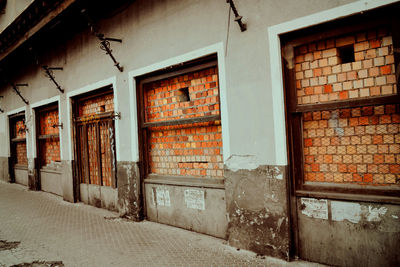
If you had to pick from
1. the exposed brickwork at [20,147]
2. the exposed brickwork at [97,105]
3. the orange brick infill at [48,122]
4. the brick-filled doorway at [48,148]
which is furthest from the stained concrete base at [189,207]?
the exposed brickwork at [20,147]

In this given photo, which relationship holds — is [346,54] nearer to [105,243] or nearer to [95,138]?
[105,243]

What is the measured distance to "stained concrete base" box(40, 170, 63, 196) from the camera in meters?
7.60

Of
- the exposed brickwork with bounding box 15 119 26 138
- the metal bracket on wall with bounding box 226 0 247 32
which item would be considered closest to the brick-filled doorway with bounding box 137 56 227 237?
the metal bracket on wall with bounding box 226 0 247 32

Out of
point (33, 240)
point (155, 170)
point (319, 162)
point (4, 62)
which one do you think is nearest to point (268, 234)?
point (319, 162)

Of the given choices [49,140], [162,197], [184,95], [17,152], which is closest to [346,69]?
[184,95]

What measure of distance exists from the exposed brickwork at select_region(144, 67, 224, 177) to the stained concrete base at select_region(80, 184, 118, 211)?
1473 millimetres

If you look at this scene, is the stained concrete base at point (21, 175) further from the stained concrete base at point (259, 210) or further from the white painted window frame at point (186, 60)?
the stained concrete base at point (259, 210)

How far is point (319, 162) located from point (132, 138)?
328cm

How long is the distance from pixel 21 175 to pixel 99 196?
584 centimetres

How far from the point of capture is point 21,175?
32.5 feet

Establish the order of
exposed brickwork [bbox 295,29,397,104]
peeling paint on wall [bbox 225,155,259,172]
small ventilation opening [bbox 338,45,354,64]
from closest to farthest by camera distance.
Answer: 1. exposed brickwork [bbox 295,29,397,104]
2. small ventilation opening [bbox 338,45,354,64]
3. peeling paint on wall [bbox 225,155,259,172]

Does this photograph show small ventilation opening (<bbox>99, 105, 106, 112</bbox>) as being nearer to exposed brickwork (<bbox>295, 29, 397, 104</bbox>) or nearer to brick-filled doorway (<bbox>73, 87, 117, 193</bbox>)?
brick-filled doorway (<bbox>73, 87, 117, 193</bbox>)

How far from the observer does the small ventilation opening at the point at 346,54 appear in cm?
290

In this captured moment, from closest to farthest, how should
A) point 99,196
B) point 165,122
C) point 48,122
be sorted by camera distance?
point 165,122 < point 99,196 < point 48,122
